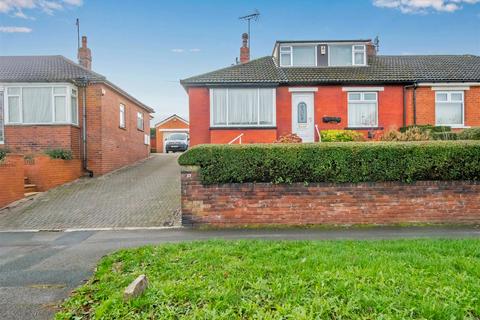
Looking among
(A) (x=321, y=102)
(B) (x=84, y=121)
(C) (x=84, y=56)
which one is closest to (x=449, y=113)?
(A) (x=321, y=102)

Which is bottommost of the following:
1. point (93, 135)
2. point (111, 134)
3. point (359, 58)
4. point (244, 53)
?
point (93, 135)

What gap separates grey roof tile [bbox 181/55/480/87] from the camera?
49.3 ft

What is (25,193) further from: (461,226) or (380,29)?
(380,29)

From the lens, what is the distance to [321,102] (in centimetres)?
1534

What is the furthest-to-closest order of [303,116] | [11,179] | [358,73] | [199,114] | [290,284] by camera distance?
[358,73], [303,116], [199,114], [11,179], [290,284]

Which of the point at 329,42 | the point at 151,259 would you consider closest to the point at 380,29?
the point at 329,42

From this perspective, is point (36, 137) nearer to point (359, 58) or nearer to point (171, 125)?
point (359, 58)

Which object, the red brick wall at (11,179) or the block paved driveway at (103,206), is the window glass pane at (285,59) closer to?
the block paved driveway at (103,206)

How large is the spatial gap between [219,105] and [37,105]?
773 cm

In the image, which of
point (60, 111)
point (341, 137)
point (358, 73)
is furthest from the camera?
point (358, 73)

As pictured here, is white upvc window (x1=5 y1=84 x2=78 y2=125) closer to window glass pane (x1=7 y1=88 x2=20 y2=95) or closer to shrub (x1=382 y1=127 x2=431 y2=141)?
window glass pane (x1=7 y1=88 x2=20 y2=95)

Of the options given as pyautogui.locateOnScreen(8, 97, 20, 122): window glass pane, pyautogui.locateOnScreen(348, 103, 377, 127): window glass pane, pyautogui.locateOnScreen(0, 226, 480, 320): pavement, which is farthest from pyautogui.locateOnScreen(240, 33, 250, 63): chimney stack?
pyautogui.locateOnScreen(0, 226, 480, 320): pavement

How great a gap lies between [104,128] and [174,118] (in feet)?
94.1

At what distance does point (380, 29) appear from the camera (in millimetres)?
23625
